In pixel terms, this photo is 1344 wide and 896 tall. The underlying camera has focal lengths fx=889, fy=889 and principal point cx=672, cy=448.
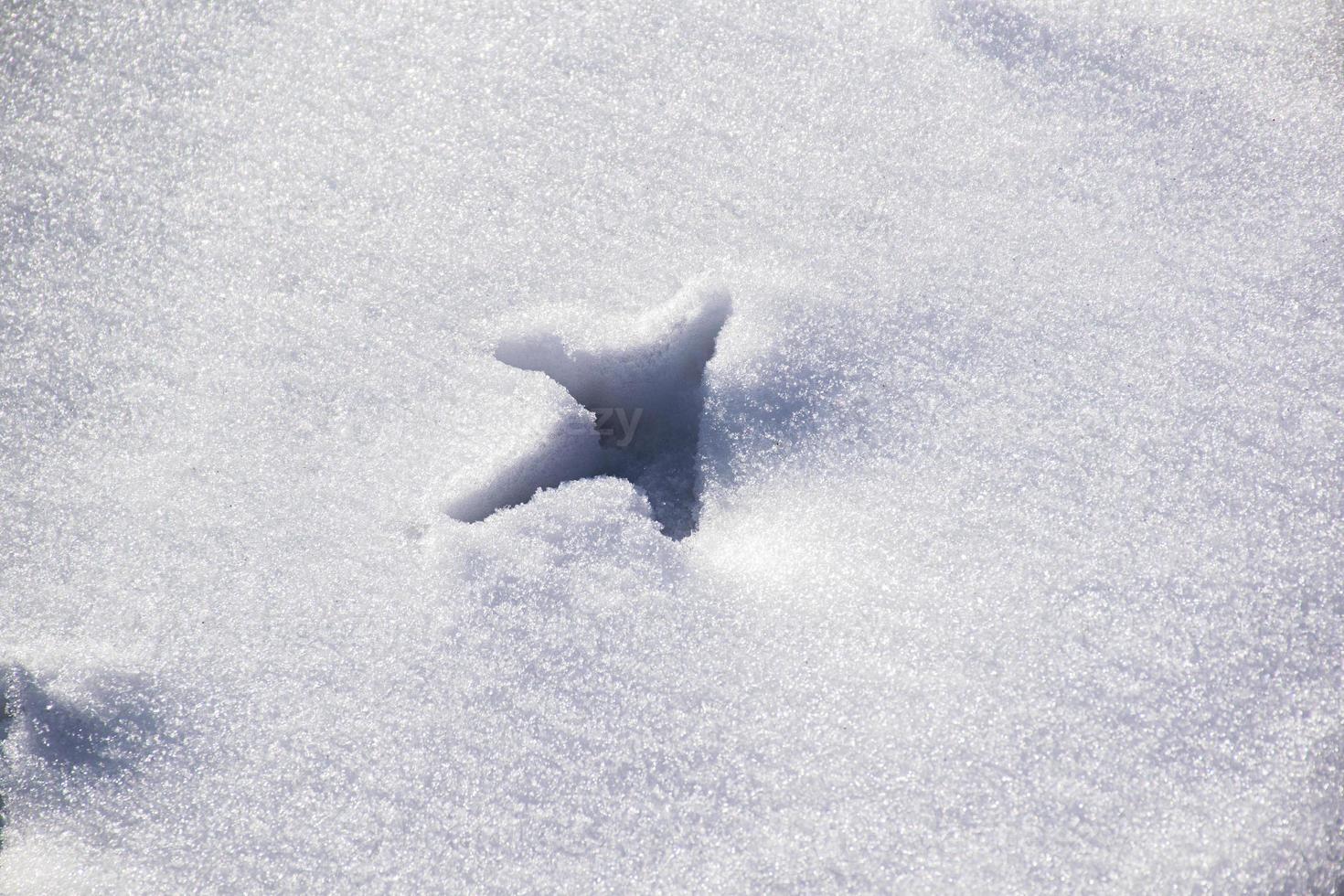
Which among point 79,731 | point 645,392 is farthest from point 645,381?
point 79,731

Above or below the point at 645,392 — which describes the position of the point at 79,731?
below

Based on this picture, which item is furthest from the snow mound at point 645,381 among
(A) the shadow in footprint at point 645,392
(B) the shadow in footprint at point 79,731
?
(B) the shadow in footprint at point 79,731

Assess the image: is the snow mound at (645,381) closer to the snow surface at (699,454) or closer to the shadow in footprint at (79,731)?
the snow surface at (699,454)

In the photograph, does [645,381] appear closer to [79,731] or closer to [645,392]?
[645,392]

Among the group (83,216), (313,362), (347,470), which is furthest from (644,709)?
(83,216)

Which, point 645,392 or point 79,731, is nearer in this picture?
point 79,731

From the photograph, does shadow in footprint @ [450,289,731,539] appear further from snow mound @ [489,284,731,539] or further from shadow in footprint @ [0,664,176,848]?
shadow in footprint @ [0,664,176,848]
